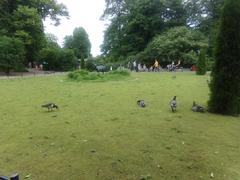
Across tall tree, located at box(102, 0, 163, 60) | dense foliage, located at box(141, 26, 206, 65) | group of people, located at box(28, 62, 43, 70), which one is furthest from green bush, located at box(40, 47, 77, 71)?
dense foliage, located at box(141, 26, 206, 65)

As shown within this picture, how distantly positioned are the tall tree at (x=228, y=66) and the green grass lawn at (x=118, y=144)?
0.58 metres

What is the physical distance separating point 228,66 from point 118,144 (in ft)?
18.4

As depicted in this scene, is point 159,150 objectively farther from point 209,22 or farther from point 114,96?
point 209,22

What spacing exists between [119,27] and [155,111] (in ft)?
140

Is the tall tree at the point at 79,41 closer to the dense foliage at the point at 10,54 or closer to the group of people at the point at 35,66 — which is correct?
the group of people at the point at 35,66

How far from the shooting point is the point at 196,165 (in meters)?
6.41

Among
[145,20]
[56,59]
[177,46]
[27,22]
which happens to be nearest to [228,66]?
[177,46]

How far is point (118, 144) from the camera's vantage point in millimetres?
7410

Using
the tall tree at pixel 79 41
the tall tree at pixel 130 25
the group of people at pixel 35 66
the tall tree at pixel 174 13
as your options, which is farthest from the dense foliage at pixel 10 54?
the tall tree at pixel 79 41

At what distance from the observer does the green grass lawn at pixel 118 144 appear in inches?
242

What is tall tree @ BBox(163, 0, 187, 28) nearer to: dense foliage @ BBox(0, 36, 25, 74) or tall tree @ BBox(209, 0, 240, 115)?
dense foliage @ BBox(0, 36, 25, 74)

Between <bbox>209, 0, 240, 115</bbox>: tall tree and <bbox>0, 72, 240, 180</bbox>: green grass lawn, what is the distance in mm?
585

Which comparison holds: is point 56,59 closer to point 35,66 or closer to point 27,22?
point 35,66

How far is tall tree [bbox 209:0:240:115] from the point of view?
35.6 ft
